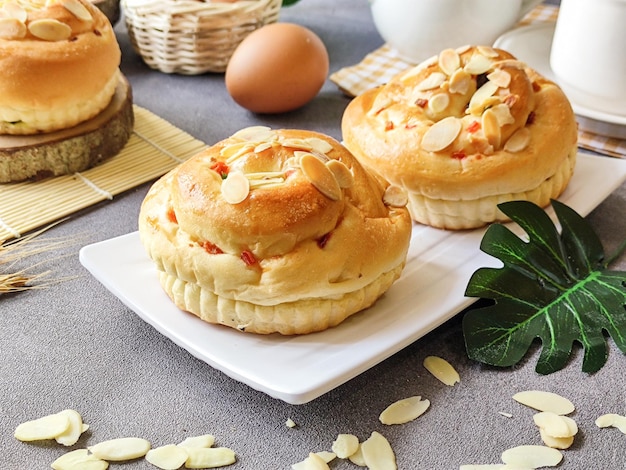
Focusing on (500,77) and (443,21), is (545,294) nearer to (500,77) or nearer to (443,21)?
(500,77)

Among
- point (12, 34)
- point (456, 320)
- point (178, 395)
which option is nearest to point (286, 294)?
point (178, 395)

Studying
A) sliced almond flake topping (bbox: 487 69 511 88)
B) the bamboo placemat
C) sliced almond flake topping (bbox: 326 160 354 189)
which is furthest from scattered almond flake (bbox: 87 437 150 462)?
sliced almond flake topping (bbox: 487 69 511 88)

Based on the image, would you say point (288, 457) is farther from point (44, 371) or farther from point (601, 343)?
point (601, 343)

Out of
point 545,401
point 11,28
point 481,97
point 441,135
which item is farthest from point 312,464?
point 11,28

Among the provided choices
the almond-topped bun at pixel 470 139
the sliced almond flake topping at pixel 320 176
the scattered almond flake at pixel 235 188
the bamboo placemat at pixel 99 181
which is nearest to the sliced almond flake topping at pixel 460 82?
the almond-topped bun at pixel 470 139

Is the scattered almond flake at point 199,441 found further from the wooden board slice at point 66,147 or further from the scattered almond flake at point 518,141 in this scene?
the wooden board slice at point 66,147

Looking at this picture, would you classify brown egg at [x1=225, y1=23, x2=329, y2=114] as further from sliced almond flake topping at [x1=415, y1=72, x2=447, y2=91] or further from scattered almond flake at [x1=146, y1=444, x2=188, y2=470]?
scattered almond flake at [x1=146, y1=444, x2=188, y2=470]
